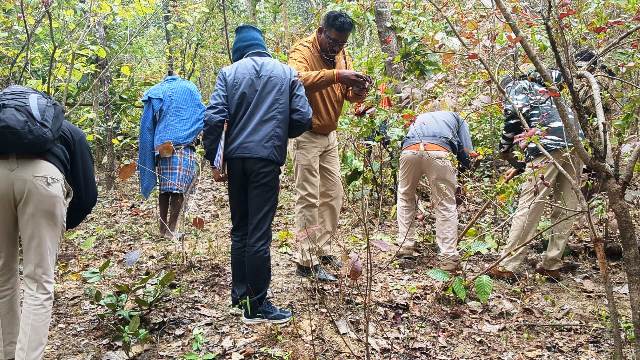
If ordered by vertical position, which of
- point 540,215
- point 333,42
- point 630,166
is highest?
point 333,42

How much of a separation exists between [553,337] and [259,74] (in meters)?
2.81

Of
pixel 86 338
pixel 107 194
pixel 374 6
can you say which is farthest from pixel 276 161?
pixel 107 194

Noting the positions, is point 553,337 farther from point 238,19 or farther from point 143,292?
point 238,19

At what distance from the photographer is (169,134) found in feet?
18.1

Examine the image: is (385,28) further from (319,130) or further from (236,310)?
(236,310)

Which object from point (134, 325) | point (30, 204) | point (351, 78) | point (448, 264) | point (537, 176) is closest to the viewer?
→ point (30, 204)

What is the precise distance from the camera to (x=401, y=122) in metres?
5.23

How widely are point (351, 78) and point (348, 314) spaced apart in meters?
1.75

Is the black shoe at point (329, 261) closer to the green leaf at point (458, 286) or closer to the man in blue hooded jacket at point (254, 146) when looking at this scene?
the man in blue hooded jacket at point (254, 146)

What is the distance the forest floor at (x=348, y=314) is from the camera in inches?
136

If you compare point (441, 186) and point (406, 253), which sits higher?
point (441, 186)

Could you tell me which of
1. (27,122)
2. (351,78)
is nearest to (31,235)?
(27,122)

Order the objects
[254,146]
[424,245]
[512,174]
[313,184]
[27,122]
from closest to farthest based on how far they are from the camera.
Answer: [27,122]
[254,146]
[313,184]
[512,174]
[424,245]

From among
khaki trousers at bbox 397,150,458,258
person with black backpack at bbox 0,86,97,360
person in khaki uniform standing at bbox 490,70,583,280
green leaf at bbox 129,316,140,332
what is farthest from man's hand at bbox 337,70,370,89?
green leaf at bbox 129,316,140,332
